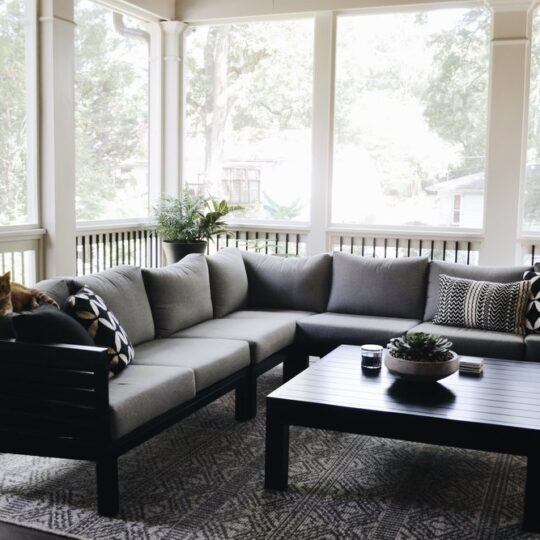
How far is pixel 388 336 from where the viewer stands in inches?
174

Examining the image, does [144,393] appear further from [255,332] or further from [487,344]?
[487,344]

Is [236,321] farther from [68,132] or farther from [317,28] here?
[317,28]

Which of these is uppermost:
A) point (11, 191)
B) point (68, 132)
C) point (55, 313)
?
point (68, 132)

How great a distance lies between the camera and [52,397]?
2.88 meters

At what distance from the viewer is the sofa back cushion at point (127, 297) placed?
363cm

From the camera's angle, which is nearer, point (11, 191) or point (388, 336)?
point (388, 336)

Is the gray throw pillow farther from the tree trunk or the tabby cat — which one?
the tree trunk

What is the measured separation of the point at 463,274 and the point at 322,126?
8.09 feet

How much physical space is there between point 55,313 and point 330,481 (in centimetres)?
135

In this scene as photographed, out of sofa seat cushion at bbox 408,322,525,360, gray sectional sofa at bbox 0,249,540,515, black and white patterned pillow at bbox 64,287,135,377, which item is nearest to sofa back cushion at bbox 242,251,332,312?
gray sectional sofa at bbox 0,249,540,515

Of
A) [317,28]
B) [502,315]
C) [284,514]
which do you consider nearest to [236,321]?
[502,315]

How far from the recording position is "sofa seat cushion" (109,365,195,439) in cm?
280

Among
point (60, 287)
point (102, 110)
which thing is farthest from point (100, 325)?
point (102, 110)

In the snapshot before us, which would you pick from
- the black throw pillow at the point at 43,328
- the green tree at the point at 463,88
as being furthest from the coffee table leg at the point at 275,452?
the green tree at the point at 463,88
